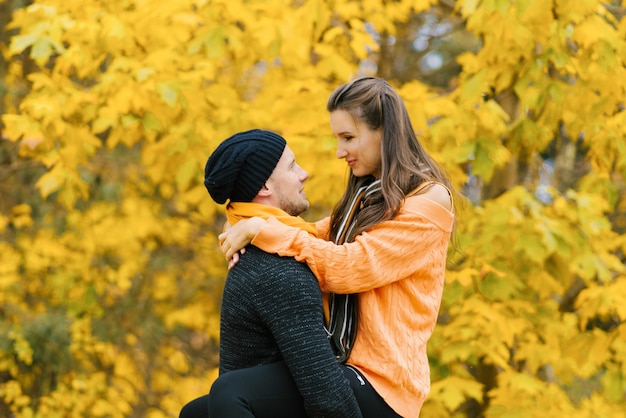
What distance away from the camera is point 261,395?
7.04 feet

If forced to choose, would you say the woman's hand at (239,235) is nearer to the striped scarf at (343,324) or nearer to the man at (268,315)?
the man at (268,315)

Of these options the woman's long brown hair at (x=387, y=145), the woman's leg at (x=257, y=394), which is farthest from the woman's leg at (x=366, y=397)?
the woman's long brown hair at (x=387, y=145)

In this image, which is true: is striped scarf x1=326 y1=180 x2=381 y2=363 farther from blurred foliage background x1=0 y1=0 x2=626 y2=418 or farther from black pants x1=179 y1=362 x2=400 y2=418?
blurred foliage background x1=0 y1=0 x2=626 y2=418

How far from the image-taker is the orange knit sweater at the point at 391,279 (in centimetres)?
222

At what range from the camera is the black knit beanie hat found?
7.56 ft

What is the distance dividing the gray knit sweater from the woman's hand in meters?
0.03

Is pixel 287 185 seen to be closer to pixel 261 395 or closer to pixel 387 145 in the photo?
pixel 387 145

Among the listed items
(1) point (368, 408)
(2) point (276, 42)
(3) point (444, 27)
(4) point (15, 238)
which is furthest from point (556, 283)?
(4) point (15, 238)

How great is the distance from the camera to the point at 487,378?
15.1 ft

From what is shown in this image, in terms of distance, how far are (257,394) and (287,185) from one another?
1.86 ft

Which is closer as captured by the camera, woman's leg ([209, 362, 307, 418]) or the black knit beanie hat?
woman's leg ([209, 362, 307, 418])

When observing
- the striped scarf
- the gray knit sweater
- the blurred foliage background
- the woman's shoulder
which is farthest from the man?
the blurred foliage background

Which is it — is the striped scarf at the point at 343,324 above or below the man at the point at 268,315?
below

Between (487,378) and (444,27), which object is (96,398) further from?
(444,27)
